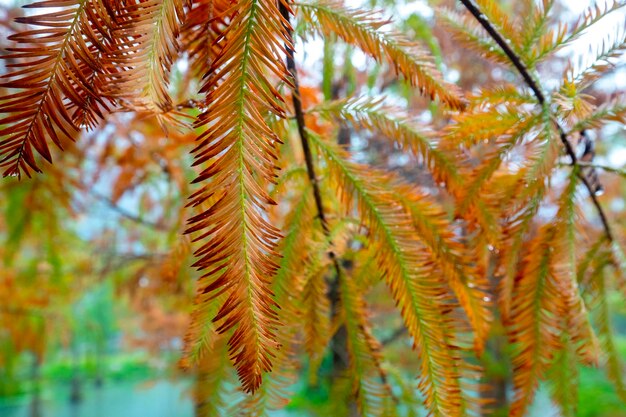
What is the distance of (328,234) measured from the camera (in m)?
0.79

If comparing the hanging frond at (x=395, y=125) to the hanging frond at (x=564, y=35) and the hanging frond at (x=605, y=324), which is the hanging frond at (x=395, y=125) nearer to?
the hanging frond at (x=564, y=35)

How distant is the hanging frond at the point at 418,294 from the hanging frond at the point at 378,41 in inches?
6.7

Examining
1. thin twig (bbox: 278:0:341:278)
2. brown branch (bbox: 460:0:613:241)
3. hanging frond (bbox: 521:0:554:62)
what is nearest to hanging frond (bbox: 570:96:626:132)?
brown branch (bbox: 460:0:613:241)

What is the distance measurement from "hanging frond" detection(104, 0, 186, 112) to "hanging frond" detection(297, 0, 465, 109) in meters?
0.24

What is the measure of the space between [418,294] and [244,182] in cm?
33

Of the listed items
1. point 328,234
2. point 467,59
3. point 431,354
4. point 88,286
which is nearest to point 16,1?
point 328,234

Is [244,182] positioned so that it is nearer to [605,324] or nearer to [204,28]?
[204,28]

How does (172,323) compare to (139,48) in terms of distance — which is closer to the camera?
(139,48)

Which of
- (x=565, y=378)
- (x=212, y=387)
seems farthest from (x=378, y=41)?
(x=565, y=378)

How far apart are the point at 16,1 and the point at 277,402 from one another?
1.88 meters

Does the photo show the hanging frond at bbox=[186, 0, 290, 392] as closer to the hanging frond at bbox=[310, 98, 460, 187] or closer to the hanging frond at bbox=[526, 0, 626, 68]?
the hanging frond at bbox=[310, 98, 460, 187]

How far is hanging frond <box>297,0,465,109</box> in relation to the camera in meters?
0.65

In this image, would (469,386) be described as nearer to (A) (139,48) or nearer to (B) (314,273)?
(B) (314,273)

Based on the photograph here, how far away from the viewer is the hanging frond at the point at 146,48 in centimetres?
45
